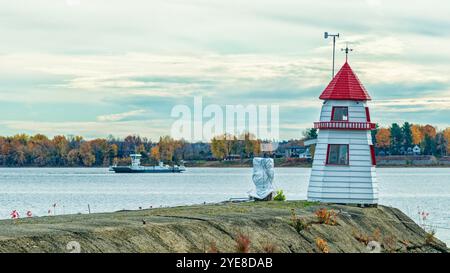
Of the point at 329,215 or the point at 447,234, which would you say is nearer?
the point at 329,215

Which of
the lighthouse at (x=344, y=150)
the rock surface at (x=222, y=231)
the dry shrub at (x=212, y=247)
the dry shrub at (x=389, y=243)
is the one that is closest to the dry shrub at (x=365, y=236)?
the rock surface at (x=222, y=231)

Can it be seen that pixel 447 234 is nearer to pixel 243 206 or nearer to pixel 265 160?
pixel 265 160

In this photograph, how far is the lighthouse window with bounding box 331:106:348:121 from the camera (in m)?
42.6

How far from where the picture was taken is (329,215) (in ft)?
113

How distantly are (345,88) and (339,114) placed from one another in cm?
115

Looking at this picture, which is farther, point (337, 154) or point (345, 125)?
point (337, 154)

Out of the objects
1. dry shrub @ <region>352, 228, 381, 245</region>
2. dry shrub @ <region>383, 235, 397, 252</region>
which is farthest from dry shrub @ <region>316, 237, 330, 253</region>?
dry shrub @ <region>383, 235, 397, 252</region>

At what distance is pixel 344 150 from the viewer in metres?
42.5

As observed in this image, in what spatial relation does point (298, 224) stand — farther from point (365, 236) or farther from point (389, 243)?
point (389, 243)

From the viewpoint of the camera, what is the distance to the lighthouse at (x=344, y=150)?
138 feet

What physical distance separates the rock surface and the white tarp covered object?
3157mm

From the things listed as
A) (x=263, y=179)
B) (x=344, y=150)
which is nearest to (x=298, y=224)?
(x=344, y=150)
